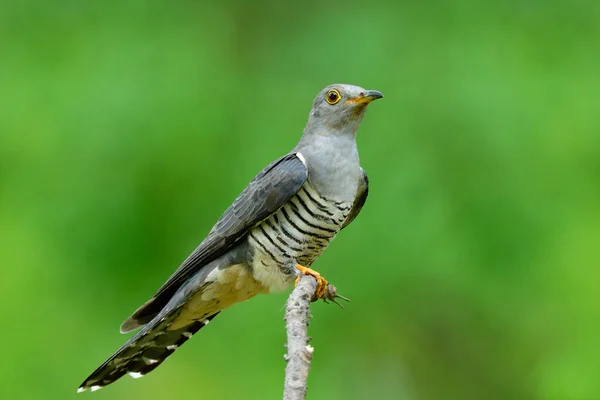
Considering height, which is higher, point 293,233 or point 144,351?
point 293,233

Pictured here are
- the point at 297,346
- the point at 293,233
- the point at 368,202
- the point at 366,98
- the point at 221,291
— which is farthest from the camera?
the point at 368,202

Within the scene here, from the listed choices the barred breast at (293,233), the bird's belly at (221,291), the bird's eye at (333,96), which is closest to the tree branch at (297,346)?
the barred breast at (293,233)

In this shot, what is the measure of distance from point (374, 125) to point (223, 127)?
81cm

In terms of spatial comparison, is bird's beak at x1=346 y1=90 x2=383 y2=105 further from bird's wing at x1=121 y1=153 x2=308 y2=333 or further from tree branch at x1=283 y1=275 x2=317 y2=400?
tree branch at x1=283 y1=275 x2=317 y2=400

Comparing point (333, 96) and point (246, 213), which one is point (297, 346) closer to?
point (246, 213)

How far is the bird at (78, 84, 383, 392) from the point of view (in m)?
3.64

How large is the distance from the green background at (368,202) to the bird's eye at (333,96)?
25.5 inches

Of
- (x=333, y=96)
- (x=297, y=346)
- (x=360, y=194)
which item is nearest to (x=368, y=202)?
(x=360, y=194)

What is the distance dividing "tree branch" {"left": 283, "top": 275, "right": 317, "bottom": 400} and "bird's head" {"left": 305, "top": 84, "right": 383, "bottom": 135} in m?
1.01

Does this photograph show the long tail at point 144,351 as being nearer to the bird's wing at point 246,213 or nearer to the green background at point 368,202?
the bird's wing at point 246,213

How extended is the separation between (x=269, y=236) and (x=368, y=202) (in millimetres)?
882

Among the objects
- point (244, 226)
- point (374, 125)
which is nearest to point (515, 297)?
point (374, 125)

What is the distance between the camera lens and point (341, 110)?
12.5 feet

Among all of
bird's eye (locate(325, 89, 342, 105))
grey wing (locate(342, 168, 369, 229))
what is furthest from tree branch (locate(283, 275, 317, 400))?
bird's eye (locate(325, 89, 342, 105))
